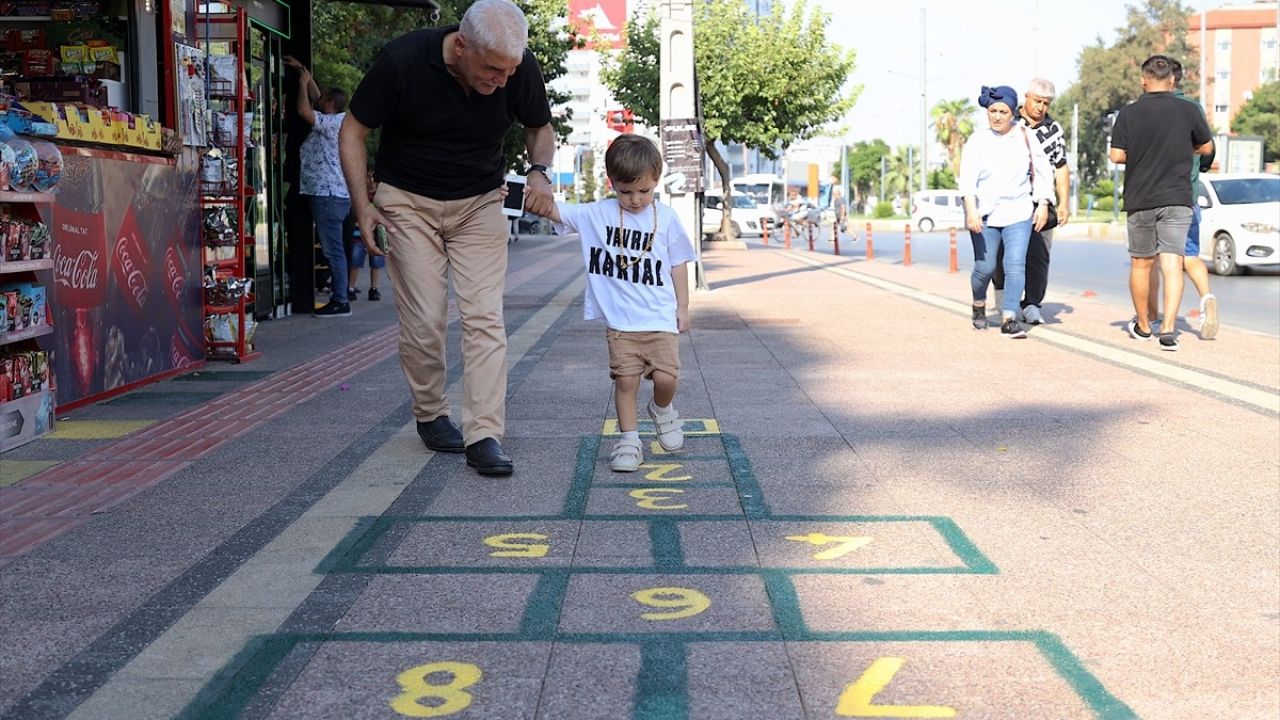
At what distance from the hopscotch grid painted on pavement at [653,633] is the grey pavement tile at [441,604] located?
1.5 inches

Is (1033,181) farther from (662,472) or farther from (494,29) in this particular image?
(494,29)

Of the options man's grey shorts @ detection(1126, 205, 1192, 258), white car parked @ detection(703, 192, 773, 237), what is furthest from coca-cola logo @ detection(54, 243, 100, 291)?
white car parked @ detection(703, 192, 773, 237)

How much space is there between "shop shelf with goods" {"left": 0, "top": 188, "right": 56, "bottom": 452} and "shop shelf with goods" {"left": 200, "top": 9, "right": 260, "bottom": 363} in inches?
97.8

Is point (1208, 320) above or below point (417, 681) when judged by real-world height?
above

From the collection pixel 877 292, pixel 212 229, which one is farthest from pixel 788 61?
pixel 212 229

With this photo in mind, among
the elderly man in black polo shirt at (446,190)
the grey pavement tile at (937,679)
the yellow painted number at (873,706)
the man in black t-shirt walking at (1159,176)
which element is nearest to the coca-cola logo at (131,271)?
the elderly man in black polo shirt at (446,190)

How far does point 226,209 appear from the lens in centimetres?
971

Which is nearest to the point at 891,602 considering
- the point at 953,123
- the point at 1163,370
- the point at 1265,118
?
the point at 1163,370

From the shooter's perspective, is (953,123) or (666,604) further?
(953,123)

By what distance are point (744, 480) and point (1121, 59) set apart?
88193 mm

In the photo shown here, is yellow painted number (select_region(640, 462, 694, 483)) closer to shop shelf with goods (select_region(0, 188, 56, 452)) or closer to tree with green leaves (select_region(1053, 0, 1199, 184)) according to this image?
shop shelf with goods (select_region(0, 188, 56, 452))

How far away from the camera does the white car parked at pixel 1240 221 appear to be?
842 inches

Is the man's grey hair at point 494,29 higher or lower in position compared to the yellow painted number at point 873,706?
higher

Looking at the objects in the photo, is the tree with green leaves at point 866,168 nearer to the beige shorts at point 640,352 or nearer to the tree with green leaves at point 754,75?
the tree with green leaves at point 754,75
